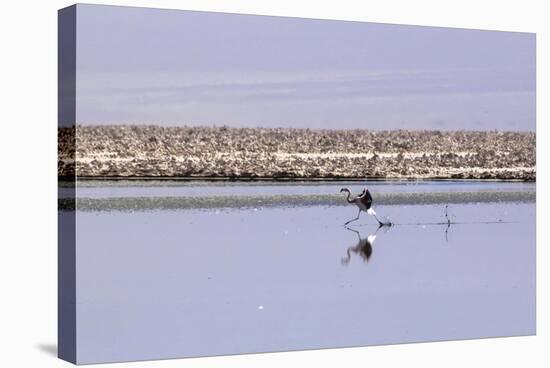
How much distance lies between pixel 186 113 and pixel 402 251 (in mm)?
2533

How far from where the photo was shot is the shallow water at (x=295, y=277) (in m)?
12.6

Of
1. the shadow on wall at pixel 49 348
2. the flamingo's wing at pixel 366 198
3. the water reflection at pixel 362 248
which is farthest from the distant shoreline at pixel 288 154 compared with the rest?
the shadow on wall at pixel 49 348

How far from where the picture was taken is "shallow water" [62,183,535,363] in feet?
41.4

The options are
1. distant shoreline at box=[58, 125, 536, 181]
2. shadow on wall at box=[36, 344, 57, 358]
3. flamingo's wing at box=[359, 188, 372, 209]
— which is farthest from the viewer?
flamingo's wing at box=[359, 188, 372, 209]

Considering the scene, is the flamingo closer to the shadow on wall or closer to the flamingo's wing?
the flamingo's wing

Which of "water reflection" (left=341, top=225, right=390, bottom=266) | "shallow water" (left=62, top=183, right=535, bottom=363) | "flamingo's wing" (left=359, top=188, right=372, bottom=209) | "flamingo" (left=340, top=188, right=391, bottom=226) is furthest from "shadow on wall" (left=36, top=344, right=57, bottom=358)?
"flamingo's wing" (left=359, top=188, right=372, bottom=209)

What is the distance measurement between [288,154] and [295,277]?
112cm

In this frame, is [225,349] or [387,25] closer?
[225,349]

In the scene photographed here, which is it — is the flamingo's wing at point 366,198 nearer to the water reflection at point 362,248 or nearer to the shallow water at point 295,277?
the shallow water at point 295,277

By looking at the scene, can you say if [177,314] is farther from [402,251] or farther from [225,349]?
[402,251]

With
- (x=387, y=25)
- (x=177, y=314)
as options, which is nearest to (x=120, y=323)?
(x=177, y=314)

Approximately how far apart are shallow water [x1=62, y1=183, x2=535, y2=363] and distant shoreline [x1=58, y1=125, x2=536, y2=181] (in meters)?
0.20

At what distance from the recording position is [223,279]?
13.1 metres

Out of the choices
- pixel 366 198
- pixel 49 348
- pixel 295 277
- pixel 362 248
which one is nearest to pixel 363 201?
pixel 366 198
